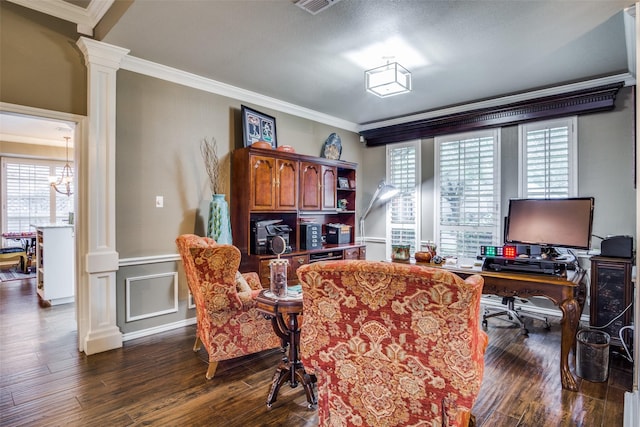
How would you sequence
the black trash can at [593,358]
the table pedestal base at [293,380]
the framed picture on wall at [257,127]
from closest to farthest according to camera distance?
1. the table pedestal base at [293,380]
2. the black trash can at [593,358]
3. the framed picture on wall at [257,127]

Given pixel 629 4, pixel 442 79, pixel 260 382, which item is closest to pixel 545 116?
pixel 442 79

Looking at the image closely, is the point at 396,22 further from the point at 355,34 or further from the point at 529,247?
the point at 529,247

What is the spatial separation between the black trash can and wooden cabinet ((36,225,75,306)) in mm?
5582

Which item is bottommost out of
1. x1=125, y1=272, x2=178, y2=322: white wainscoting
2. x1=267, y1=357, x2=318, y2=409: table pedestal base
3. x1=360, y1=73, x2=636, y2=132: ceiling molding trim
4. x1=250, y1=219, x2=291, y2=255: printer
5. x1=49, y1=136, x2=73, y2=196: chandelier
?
x1=267, y1=357, x2=318, y2=409: table pedestal base

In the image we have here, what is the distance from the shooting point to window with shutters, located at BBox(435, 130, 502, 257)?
4395 mm

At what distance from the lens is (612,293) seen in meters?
2.95

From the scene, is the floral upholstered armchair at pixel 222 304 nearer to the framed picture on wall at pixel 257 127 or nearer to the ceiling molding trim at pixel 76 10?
the framed picture on wall at pixel 257 127

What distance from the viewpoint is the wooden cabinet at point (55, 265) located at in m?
4.41

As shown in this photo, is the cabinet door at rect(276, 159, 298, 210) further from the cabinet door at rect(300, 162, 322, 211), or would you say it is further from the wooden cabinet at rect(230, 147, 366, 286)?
the cabinet door at rect(300, 162, 322, 211)

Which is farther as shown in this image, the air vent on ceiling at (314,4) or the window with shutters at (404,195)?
the window with shutters at (404,195)

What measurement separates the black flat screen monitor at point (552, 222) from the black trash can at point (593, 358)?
684 millimetres

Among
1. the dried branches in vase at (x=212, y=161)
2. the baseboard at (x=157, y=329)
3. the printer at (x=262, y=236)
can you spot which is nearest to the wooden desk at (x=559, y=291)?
the printer at (x=262, y=236)

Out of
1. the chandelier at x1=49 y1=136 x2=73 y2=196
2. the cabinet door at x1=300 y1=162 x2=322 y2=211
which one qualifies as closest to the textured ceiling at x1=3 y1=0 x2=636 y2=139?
the cabinet door at x1=300 y1=162 x2=322 y2=211

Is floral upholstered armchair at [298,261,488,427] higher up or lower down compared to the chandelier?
lower down
